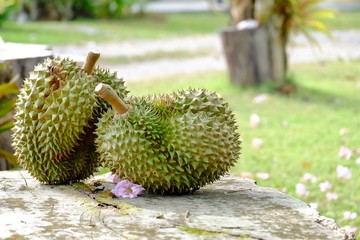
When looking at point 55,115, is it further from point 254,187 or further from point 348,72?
point 348,72

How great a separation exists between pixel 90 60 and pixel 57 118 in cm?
23

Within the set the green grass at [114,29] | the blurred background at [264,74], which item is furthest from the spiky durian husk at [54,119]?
the green grass at [114,29]

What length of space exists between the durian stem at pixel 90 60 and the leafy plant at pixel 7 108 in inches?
54.9

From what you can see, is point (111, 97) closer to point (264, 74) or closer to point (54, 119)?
point (54, 119)

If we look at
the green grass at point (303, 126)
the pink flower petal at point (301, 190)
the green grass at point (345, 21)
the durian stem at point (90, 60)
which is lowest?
the green grass at point (345, 21)

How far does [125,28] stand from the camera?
1470 centimetres

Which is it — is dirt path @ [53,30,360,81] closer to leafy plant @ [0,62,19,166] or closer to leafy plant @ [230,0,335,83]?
leafy plant @ [230,0,335,83]

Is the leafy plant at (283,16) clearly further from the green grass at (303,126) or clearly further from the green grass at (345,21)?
the green grass at (345,21)

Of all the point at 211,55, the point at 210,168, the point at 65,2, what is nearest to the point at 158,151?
the point at 210,168

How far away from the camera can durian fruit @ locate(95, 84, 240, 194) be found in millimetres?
2396

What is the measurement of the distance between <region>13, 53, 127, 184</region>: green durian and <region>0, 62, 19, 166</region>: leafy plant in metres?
1.30

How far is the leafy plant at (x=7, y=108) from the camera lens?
3.84 m

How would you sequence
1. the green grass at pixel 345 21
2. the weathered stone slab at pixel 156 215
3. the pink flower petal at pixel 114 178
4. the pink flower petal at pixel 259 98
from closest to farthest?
the weathered stone slab at pixel 156 215 < the pink flower petal at pixel 114 178 < the pink flower petal at pixel 259 98 < the green grass at pixel 345 21

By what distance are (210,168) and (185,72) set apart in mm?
7207
